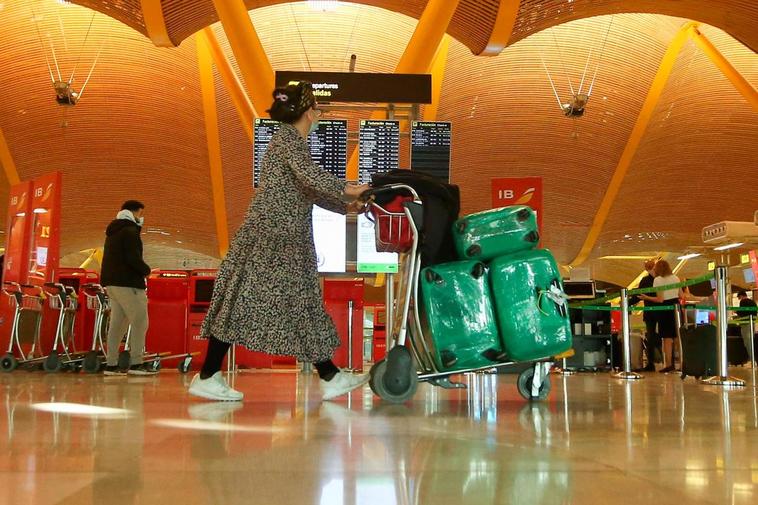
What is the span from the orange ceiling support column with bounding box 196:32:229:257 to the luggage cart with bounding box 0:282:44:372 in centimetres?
1572

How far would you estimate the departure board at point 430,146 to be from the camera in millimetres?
8711

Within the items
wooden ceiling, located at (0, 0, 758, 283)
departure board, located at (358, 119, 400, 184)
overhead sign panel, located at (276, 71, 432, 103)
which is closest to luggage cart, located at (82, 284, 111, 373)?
departure board, located at (358, 119, 400, 184)

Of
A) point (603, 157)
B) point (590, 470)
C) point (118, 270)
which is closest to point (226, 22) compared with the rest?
point (118, 270)

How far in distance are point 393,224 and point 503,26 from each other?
498 inches

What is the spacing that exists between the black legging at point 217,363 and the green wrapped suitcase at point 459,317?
1.87ft

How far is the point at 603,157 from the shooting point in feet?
93.6

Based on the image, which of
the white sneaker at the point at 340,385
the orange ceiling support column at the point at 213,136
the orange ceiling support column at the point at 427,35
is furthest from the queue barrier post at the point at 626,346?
the orange ceiling support column at the point at 213,136

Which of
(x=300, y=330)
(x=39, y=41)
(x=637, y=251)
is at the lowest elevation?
(x=300, y=330)

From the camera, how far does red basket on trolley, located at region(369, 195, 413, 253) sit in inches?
155

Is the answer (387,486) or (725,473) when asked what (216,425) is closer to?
(387,486)

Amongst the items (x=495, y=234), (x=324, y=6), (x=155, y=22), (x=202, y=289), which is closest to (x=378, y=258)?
(x=202, y=289)

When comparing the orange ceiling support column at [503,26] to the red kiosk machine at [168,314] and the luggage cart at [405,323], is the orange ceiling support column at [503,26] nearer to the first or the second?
the red kiosk machine at [168,314]

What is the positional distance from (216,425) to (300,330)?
1.05m

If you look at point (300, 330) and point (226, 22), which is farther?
point (226, 22)
